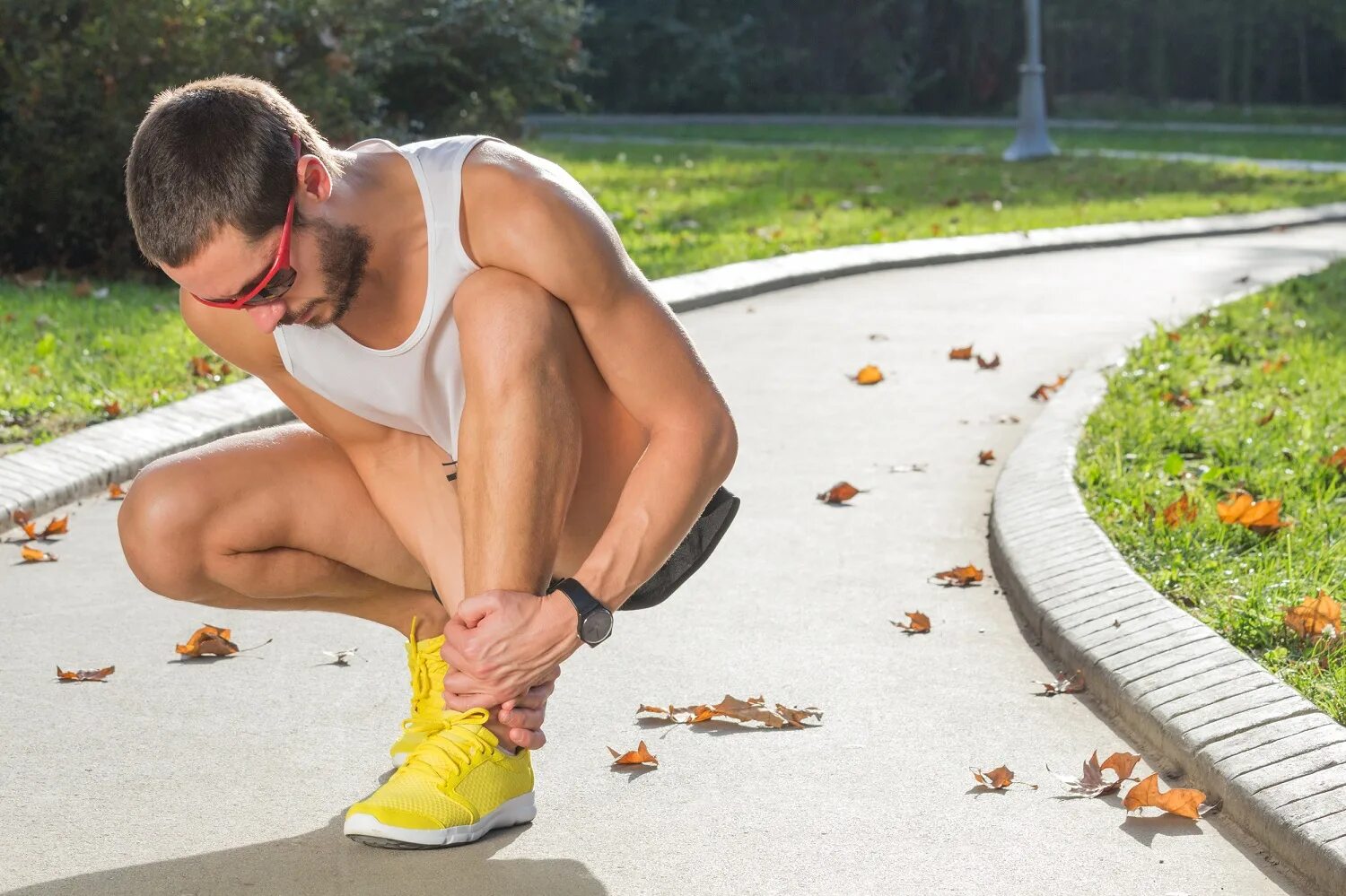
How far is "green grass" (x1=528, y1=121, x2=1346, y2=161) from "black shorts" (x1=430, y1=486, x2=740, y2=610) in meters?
18.8

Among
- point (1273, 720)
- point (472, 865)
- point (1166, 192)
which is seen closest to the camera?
point (472, 865)

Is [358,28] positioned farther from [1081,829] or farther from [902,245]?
[1081,829]

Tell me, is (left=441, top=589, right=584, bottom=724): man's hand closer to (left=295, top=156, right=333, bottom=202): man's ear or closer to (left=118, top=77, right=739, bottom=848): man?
(left=118, top=77, right=739, bottom=848): man

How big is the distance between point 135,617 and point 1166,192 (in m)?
12.8

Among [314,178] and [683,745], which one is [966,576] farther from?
[314,178]

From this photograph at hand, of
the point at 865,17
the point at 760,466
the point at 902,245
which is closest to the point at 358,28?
the point at 902,245

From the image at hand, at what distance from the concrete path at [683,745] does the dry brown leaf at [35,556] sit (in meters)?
0.05

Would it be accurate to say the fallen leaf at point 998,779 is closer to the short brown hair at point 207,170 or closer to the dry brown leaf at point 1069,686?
the dry brown leaf at point 1069,686

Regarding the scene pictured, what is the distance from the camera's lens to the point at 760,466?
5895 millimetres

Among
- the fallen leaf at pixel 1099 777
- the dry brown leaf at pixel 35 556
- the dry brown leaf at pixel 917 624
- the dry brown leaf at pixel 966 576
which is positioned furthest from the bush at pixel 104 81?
the fallen leaf at pixel 1099 777

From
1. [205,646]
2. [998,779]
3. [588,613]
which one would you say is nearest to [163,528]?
[588,613]

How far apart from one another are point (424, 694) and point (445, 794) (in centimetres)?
28

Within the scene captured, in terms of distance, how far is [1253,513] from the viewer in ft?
14.4

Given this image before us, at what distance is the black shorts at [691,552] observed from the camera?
10.5ft
